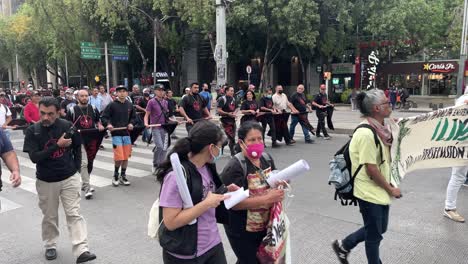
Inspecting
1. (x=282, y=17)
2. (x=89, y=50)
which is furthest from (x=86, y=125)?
(x=89, y=50)

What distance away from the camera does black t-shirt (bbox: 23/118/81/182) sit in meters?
4.18

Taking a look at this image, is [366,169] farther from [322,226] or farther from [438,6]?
[438,6]

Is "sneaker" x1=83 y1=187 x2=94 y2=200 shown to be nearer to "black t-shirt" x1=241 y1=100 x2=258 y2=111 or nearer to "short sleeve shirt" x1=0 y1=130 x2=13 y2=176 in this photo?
"short sleeve shirt" x1=0 y1=130 x2=13 y2=176

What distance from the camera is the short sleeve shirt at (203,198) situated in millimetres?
2350

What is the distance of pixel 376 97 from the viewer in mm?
3418

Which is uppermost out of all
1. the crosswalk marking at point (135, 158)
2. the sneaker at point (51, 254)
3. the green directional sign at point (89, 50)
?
the green directional sign at point (89, 50)

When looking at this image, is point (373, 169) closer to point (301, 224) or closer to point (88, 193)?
point (301, 224)

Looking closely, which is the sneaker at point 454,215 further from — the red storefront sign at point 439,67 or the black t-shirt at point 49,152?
the red storefront sign at point 439,67

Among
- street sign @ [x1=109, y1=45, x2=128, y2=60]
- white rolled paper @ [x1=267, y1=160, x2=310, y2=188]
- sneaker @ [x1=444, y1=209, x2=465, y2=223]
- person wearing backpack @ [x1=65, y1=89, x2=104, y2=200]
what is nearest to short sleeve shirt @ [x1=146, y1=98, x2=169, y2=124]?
person wearing backpack @ [x1=65, y1=89, x2=104, y2=200]

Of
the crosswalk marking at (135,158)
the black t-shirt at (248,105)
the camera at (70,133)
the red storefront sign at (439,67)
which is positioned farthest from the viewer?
the red storefront sign at (439,67)

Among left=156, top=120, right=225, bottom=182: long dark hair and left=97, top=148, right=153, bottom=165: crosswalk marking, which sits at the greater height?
left=156, top=120, right=225, bottom=182: long dark hair

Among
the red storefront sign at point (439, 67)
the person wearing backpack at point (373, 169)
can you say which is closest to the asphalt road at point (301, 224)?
the person wearing backpack at point (373, 169)

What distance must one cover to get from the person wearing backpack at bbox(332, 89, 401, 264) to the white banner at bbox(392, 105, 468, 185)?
0.64 m

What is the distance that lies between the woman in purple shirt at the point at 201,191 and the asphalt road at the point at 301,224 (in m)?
1.86
